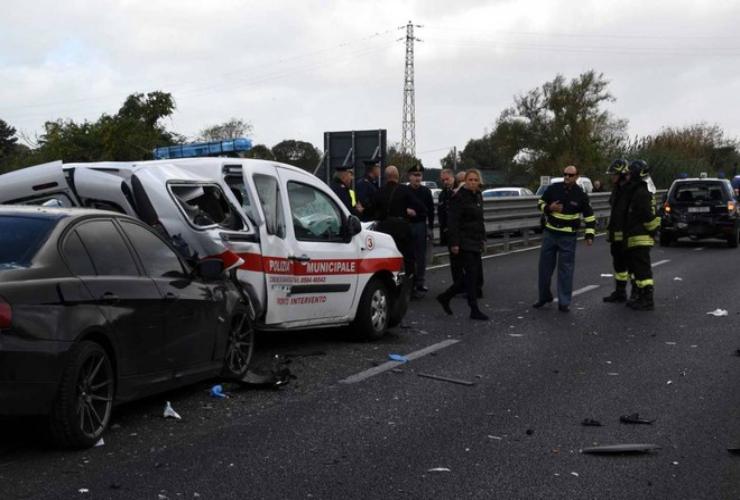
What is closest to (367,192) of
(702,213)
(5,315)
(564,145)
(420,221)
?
(420,221)

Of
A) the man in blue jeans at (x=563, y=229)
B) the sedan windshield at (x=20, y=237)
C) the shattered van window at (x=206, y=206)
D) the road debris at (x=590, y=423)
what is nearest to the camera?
the sedan windshield at (x=20, y=237)

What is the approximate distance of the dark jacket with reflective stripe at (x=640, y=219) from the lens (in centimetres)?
1274

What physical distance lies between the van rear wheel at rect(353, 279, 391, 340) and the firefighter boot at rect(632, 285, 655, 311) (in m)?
4.11

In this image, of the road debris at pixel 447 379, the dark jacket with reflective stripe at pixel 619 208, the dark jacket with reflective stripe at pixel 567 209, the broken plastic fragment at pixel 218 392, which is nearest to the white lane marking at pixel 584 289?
A: the dark jacket with reflective stripe at pixel 619 208

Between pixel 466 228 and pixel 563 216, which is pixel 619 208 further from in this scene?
pixel 466 228

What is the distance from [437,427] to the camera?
6320mm

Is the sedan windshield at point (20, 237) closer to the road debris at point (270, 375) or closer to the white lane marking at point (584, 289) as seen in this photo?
the road debris at point (270, 375)

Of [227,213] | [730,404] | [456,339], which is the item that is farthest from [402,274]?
[730,404]

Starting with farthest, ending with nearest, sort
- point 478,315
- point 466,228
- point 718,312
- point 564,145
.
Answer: point 564,145 < point 718,312 < point 466,228 < point 478,315

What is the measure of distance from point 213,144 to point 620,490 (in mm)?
7137

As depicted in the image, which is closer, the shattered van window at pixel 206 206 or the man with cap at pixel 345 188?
the shattered van window at pixel 206 206

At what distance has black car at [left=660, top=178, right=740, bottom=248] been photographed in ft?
76.3

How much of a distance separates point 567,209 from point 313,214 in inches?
180

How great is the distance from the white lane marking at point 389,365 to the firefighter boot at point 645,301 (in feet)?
12.1
